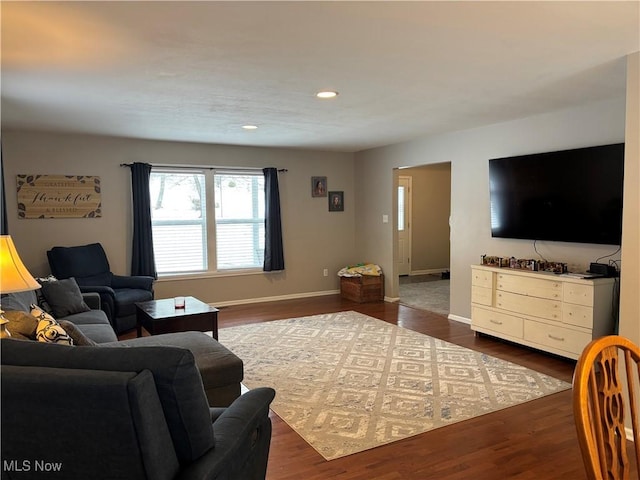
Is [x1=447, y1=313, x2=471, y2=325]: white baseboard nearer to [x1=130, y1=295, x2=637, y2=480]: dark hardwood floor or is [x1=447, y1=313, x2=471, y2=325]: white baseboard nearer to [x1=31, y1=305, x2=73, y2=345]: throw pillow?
[x1=130, y1=295, x2=637, y2=480]: dark hardwood floor

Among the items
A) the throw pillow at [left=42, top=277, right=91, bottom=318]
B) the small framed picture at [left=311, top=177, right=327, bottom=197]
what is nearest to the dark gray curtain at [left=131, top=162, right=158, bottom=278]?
the throw pillow at [left=42, top=277, right=91, bottom=318]

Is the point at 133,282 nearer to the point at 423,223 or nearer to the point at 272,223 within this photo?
the point at 272,223

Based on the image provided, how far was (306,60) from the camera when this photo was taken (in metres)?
2.78

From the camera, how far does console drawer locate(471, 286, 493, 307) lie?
467 cm

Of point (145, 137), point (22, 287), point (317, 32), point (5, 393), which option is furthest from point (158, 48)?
point (145, 137)

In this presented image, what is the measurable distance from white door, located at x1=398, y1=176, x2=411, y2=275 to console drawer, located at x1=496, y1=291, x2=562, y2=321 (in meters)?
4.55

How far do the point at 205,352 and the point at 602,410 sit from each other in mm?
2336

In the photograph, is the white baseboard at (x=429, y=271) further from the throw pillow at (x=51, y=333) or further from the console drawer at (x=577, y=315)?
the throw pillow at (x=51, y=333)

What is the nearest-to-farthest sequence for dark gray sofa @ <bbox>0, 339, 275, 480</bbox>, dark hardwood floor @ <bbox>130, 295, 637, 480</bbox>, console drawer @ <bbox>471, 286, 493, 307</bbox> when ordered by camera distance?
dark gray sofa @ <bbox>0, 339, 275, 480</bbox>
dark hardwood floor @ <bbox>130, 295, 637, 480</bbox>
console drawer @ <bbox>471, 286, 493, 307</bbox>

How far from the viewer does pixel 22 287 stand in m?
2.43

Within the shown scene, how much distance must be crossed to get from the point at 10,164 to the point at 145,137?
1.54m

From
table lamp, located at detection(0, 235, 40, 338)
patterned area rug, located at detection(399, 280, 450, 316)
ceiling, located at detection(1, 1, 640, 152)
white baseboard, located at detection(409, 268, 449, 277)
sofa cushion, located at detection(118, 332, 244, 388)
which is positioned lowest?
patterned area rug, located at detection(399, 280, 450, 316)
